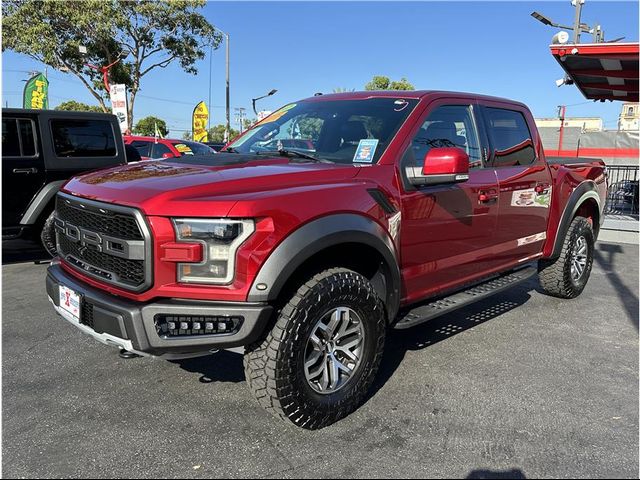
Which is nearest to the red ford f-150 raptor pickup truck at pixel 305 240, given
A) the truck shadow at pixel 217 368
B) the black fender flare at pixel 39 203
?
the truck shadow at pixel 217 368

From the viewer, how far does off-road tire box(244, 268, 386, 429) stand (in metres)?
2.46

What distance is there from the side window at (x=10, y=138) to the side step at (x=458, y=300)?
205 inches

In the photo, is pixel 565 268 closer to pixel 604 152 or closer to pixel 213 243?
pixel 213 243

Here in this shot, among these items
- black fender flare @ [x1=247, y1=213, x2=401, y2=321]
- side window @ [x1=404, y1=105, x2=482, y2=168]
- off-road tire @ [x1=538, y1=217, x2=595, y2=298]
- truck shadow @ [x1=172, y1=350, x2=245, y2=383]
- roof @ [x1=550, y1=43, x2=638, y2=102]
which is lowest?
truck shadow @ [x1=172, y1=350, x2=245, y2=383]

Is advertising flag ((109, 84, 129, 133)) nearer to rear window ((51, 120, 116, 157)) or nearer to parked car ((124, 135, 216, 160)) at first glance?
parked car ((124, 135, 216, 160))

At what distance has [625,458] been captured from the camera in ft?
8.23

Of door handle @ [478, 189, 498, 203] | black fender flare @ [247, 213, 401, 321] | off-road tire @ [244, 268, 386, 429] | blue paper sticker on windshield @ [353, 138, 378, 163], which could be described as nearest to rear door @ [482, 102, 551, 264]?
door handle @ [478, 189, 498, 203]

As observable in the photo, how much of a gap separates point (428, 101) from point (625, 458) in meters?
2.42

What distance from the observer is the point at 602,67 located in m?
7.39

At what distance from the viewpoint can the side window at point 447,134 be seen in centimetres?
332

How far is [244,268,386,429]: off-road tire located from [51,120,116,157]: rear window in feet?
16.7

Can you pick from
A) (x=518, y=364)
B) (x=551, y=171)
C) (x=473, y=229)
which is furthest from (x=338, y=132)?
(x=551, y=171)

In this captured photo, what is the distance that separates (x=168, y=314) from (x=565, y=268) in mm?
4305

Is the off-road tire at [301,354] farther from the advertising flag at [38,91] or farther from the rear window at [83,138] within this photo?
the advertising flag at [38,91]
